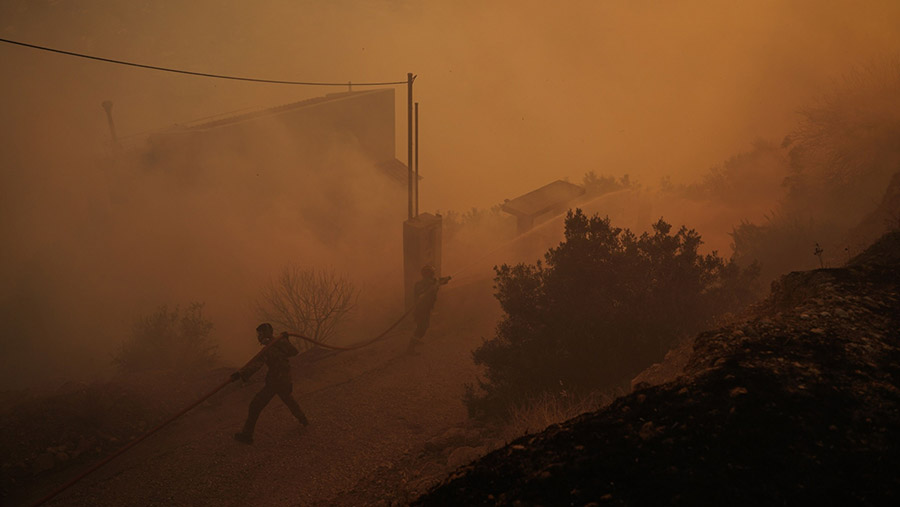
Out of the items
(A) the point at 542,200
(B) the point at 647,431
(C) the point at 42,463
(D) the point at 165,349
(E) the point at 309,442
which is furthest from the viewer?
(A) the point at 542,200

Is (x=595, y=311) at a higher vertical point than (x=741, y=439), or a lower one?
lower

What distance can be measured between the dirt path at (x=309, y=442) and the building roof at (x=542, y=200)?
7545mm

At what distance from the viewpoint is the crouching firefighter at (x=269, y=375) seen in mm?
7637

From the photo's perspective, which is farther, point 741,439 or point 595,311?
point 595,311

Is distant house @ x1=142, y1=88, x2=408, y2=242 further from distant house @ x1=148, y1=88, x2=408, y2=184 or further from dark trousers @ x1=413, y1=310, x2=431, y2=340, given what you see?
dark trousers @ x1=413, y1=310, x2=431, y2=340

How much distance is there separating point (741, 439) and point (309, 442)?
618 centimetres

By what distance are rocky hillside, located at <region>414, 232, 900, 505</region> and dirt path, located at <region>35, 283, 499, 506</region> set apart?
3.15 metres

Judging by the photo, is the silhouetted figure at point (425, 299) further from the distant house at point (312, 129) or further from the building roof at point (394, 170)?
the building roof at point (394, 170)

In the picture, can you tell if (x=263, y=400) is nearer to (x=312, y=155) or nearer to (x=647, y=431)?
(x=647, y=431)

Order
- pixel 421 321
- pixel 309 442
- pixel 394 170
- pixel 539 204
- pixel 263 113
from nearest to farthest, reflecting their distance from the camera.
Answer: pixel 309 442 < pixel 421 321 < pixel 539 204 < pixel 263 113 < pixel 394 170

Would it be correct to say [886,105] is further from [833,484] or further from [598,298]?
[833,484]

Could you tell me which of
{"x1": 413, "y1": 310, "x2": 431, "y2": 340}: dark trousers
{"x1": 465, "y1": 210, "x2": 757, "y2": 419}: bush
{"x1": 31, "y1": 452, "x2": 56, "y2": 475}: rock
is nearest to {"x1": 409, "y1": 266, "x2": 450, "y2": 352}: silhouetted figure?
{"x1": 413, "y1": 310, "x2": 431, "y2": 340}: dark trousers

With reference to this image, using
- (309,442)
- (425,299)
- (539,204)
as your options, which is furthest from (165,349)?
(539,204)

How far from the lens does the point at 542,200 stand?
60.2ft
